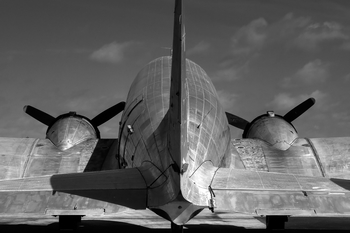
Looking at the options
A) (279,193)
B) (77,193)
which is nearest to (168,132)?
(77,193)

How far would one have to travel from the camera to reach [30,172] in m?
16.7

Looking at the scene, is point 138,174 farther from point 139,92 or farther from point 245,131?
point 245,131

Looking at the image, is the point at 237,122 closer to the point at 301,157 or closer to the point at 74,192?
the point at 301,157

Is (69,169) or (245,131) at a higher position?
(245,131)

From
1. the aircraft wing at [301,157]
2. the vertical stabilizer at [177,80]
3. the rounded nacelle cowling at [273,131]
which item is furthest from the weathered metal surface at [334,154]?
the vertical stabilizer at [177,80]

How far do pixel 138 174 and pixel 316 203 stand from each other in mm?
3962

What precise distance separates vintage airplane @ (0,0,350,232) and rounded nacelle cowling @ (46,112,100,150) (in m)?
1.38

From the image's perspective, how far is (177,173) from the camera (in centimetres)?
852

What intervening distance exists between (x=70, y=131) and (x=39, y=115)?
295 cm

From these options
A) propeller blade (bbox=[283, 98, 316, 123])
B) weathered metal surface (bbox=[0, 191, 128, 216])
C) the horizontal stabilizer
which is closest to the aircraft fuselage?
the horizontal stabilizer

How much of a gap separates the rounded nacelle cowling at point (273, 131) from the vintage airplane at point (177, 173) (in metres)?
1.09

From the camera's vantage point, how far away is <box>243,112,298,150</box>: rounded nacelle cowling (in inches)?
710

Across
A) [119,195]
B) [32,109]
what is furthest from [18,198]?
[32,109]

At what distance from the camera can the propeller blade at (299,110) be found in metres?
20.6
